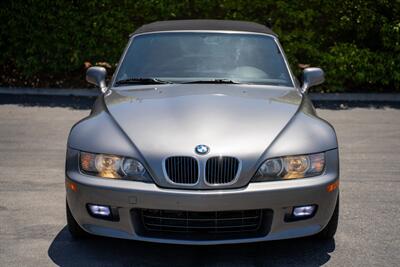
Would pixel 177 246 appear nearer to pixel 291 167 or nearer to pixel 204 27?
pixel 291 167

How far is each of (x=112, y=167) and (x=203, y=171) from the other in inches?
24.4

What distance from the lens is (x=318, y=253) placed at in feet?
16.9

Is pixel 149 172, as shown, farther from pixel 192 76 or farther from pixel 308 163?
pixel 192 76

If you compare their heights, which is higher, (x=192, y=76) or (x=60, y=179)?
(x=192, y=76)

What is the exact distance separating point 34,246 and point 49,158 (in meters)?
3.02

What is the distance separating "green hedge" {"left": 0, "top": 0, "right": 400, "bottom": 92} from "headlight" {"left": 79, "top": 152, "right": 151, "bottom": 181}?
8.17 meters

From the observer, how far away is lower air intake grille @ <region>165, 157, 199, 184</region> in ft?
Answer: 15.3

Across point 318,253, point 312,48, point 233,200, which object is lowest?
point 312,48

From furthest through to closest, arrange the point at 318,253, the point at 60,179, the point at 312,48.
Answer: the point at 312,48
the point at 60,179
the point at 318,253

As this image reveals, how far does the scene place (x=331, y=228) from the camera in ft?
17.4

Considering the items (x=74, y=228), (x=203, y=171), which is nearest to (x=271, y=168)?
(x=203, y=171)

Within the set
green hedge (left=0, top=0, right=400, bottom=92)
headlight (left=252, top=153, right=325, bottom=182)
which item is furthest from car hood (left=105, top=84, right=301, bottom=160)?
green hedge (left=0, top=0, right=400, bottom=92)

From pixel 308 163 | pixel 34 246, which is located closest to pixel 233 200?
pixel 308 163

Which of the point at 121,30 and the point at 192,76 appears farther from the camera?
the point at 121,30
